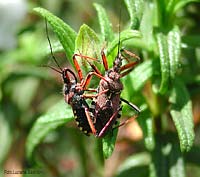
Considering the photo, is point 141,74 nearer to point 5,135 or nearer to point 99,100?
point 99,100

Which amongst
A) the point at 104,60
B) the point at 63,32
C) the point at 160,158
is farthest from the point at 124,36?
the point at 160,158

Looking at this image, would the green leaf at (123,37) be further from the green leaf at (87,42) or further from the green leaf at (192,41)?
the green leaf at (192,41)

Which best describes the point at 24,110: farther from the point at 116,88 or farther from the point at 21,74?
the point at 116,88

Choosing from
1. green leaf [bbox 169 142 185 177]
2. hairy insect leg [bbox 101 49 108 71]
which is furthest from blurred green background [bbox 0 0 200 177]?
hairy insect leg [bbox 101 49 108 71]

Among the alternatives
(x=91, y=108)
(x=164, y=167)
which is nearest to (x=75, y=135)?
(x=164, y=167)

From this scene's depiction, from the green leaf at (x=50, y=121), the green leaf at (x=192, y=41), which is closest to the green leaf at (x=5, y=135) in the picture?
the green leaf at (x=50, y=121)

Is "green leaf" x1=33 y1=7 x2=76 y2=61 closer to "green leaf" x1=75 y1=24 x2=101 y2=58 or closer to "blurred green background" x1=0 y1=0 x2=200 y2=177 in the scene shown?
"green leaf" x1=75 y1=24 x2=101 y2=58
